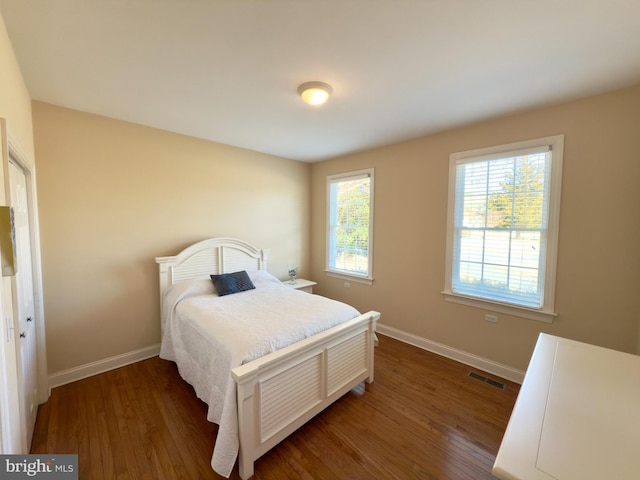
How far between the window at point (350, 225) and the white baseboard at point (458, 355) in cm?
78

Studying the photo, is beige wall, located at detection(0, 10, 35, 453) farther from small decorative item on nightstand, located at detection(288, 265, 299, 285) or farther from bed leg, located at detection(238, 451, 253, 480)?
small decorative item on nightstand, located at detection(288, 265, 299, 285)

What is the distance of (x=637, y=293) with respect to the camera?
2.01 meters

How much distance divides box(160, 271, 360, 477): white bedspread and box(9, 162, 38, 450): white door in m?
0.91

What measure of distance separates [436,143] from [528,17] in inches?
66.9

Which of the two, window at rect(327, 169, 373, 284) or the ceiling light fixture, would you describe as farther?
window at rect(327, 169, 373, 284)

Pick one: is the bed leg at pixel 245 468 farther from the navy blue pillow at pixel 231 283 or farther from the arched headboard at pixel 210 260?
the arched headboard at pixel 210 260

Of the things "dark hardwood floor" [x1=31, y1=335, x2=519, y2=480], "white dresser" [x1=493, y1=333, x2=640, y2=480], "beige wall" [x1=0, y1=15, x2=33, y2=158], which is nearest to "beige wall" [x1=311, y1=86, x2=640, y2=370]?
"dark hardwood floor" [x1=31, y1=335, x2=519, y2=480]

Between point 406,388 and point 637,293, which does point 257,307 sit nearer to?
point 406,388

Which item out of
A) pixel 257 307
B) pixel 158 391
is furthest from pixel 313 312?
pixel 158 391

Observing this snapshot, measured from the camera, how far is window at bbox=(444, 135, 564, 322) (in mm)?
2357

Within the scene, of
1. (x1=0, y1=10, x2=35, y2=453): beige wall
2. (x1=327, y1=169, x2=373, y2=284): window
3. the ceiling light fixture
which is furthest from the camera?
(x1=327, y1=169, x2=373, y2=284): window

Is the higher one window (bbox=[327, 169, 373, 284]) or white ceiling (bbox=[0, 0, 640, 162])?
white ceiling (bbox=[0, 0, 640, 162])

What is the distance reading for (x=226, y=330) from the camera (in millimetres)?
1938

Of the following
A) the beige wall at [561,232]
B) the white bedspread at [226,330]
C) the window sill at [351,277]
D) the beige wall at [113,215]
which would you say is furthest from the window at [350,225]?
the beige wall at [113,215]
